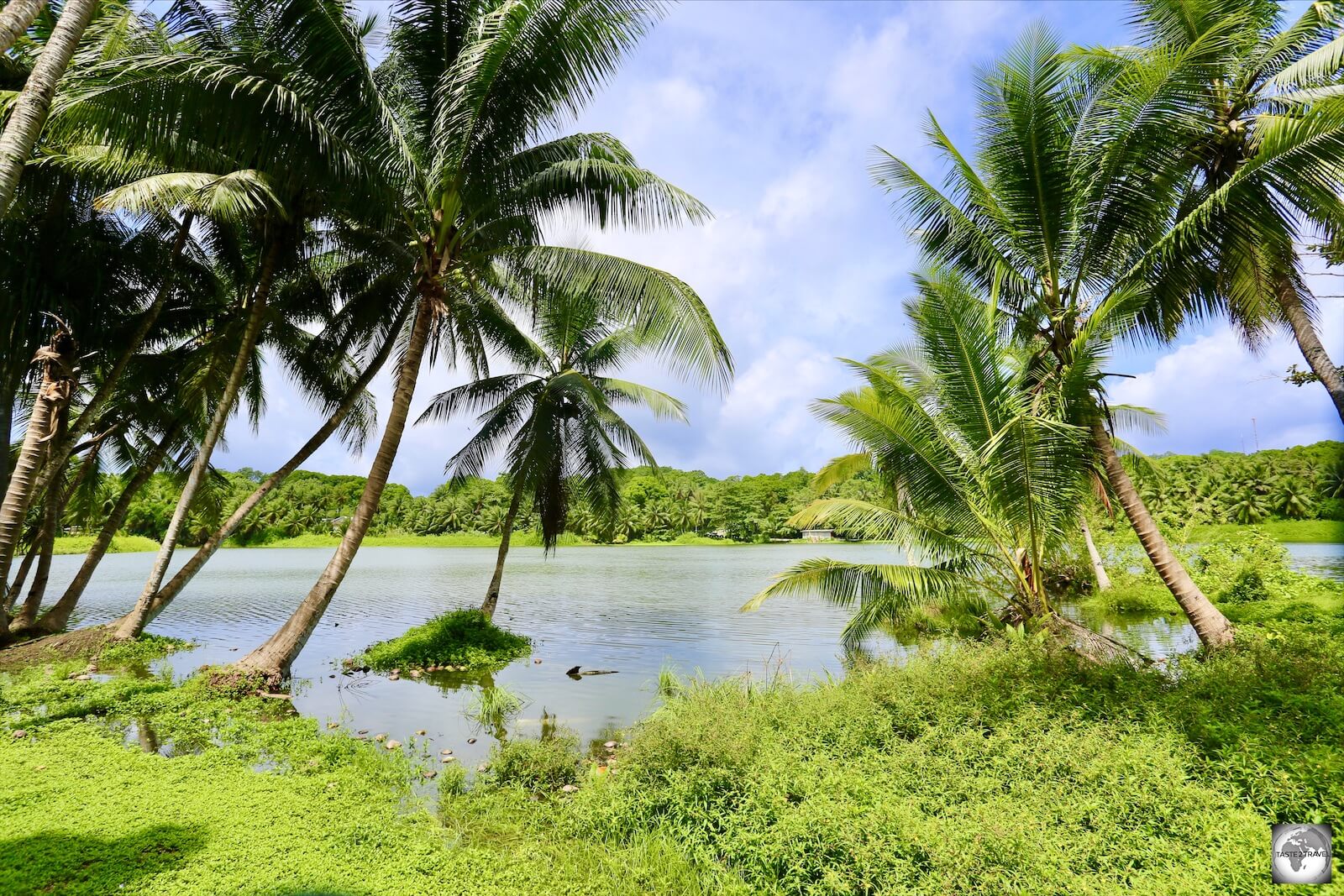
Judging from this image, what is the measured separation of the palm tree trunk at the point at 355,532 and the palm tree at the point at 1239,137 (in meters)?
9.37

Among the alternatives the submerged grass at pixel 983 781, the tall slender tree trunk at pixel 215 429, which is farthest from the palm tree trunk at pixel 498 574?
the submerged grass at pixel 983 781

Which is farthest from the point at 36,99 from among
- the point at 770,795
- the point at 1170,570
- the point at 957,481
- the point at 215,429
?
the point at 1170,570

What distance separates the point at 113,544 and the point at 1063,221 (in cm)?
6314

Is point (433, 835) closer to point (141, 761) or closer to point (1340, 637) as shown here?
point (141, 761)

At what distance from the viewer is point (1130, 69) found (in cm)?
810

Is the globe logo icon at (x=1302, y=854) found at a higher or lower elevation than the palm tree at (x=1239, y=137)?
lower

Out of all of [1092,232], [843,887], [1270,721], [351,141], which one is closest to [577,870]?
[843,887]

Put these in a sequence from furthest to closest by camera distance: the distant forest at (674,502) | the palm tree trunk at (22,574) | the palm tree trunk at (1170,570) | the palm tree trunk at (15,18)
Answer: the distant forest at (674,502) < the palm tree trunk at (22,574) < the palm tree trunk at (1170,570) < the palm tree trunk at (15,18)

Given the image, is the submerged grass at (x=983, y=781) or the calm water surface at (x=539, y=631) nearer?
the submerged grass at (x=983, y=781)

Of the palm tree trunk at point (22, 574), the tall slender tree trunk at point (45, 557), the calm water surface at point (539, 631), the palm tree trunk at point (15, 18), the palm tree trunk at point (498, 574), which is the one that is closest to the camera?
the palm tree trunk at point (15, 18)

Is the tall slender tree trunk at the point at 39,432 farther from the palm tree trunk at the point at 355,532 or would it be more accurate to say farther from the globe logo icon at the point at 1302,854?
the globe logo icon at the point at 1302,854

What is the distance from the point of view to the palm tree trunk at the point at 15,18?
3.96 meters

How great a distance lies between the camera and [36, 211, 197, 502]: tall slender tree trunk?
10.3m

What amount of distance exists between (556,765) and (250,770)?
8.62ft
